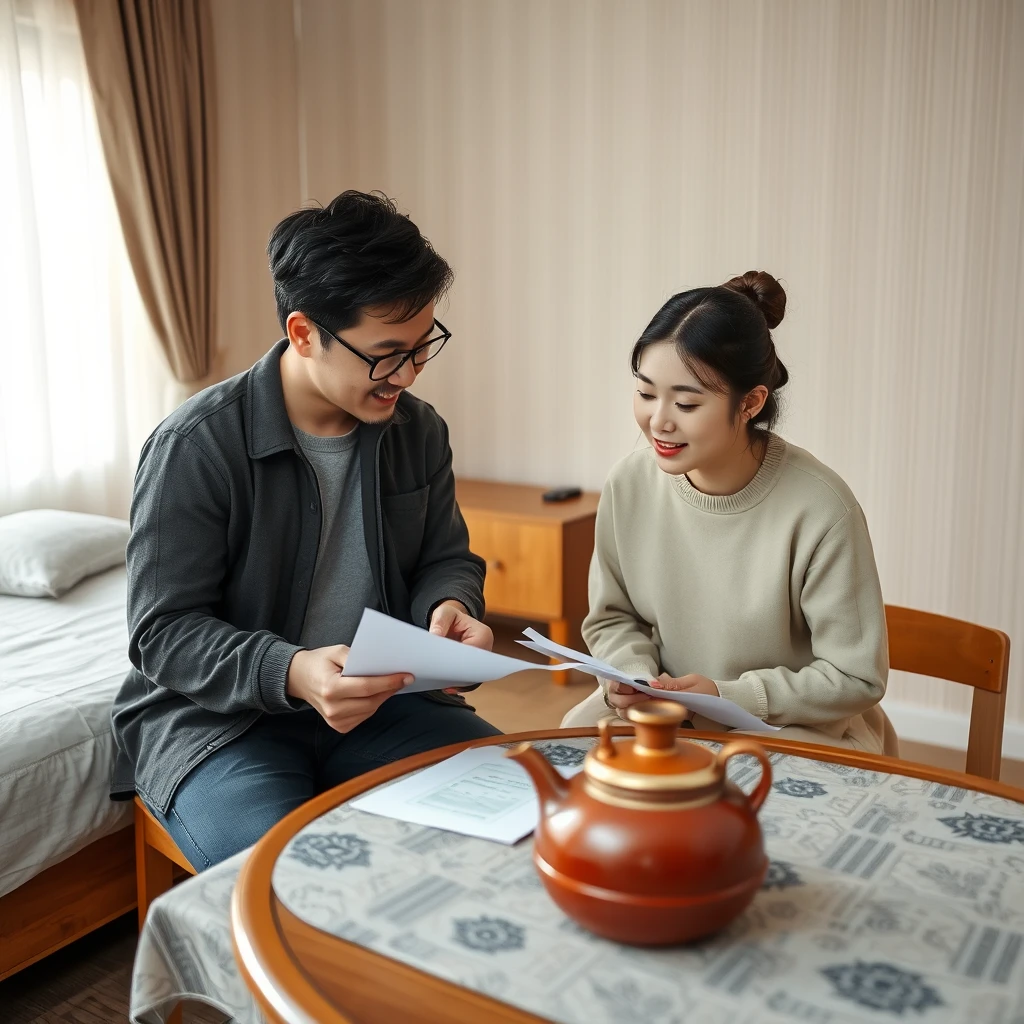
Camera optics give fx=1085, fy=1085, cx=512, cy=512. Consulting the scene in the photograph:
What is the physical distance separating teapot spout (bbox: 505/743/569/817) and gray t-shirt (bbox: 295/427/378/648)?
830 millimetres

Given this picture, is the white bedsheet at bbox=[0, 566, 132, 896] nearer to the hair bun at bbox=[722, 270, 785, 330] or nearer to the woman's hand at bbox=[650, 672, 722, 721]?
the woman's hand at bbox=[650, 672, 722, 721]

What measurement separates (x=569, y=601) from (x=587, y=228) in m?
1.26

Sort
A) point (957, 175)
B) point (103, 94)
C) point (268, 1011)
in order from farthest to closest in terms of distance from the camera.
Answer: point (103, 94) → point (957, 175) → point (268, 1011)

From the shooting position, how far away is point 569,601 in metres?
3.54

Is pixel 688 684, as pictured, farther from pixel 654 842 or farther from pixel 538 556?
pixel 538 556

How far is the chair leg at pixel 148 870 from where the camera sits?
1.73m

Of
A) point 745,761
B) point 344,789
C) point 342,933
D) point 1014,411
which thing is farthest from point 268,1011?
point 1014,411

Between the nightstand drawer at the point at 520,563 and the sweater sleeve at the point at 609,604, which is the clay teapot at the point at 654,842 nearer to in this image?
the sweater sleeve at the point at 609,604

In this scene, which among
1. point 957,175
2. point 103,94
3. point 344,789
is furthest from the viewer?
point 103,94

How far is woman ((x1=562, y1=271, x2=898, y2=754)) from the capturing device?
1617mm

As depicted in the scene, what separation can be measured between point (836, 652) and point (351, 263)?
913mm

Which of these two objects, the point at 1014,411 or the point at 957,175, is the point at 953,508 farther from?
the point at 957,175

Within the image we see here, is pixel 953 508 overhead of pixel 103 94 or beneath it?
beneath

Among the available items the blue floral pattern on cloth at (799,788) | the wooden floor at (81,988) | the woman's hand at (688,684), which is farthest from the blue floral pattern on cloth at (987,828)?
the wooden floor at (81,988)
